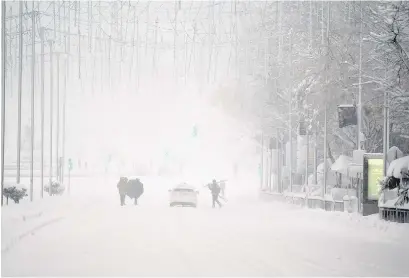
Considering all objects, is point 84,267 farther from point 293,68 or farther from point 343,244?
point 293,68

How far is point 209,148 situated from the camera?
358ft

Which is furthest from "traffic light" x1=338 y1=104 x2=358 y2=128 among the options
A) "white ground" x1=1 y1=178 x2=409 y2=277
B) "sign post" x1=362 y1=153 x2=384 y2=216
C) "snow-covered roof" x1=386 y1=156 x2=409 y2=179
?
"snow-covered roof" x1=386 y1=156 x2=409 y2=179

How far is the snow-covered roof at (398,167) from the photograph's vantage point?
73.1 feet

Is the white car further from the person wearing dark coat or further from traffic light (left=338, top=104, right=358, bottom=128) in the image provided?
traffic light (left=338, top=104, right=358, bottom=128)

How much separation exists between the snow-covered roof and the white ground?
158 cm

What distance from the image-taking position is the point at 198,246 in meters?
17.1

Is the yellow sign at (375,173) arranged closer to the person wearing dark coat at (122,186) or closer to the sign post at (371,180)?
the sign post at (371,180)

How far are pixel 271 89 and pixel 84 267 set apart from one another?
33330mm

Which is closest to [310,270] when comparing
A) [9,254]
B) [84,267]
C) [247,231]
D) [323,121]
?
[84,267]

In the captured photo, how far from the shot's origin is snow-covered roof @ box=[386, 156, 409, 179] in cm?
2228

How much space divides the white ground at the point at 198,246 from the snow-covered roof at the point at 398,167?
1.58m

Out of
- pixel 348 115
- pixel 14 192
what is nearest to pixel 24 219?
pixel 14 192

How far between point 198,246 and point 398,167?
8.29 m

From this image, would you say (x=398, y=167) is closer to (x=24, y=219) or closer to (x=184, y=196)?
(x=24, y=219)
